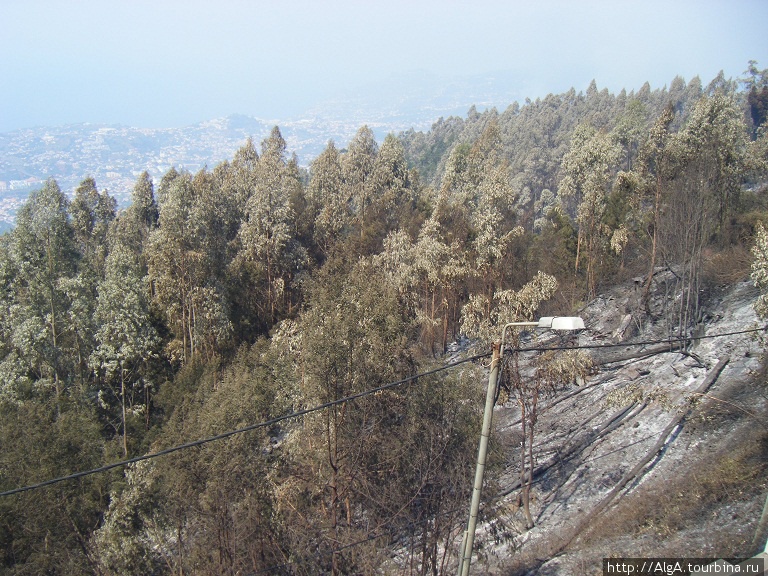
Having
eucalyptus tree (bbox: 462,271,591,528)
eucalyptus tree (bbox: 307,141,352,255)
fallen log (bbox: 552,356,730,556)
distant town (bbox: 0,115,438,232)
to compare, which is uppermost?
distant town (bbox: 0,115,438,232)

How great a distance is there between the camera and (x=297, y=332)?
15.6 m

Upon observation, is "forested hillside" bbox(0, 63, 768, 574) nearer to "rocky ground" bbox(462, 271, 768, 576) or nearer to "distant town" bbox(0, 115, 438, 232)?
"rocky ground" bbox(462, 271, 768, 576)

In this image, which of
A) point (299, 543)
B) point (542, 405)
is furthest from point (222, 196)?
point (299, 543)

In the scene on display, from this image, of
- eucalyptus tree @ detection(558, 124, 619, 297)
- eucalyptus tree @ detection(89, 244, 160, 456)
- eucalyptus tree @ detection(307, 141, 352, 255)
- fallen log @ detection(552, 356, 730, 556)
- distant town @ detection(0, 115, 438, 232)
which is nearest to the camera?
fallen log @ detection(552, 356, 730, 556)

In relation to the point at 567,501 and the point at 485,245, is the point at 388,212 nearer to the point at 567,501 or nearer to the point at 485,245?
the point at 485,245

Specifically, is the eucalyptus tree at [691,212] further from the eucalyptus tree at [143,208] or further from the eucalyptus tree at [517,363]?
the eucalyptus tree at [143,208]

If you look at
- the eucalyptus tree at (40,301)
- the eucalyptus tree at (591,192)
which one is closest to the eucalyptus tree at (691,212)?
the eucalyptus tree at (591,192)

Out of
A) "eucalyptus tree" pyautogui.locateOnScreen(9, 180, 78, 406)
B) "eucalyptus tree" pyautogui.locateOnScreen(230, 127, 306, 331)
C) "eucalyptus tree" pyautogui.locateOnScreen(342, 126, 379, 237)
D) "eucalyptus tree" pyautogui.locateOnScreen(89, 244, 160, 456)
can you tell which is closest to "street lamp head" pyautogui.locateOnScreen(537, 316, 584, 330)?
"eucalyptus tree" pyautogui.locateOnScreen(89, 244, 160, 456)

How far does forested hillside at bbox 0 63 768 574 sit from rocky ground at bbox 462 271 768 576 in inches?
57.8

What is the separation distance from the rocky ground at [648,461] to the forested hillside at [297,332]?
1.47 meters

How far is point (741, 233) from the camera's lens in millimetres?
22438

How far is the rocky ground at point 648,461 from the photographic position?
1023cm

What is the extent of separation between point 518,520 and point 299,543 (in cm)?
487

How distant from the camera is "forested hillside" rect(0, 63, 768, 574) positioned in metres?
11.1
